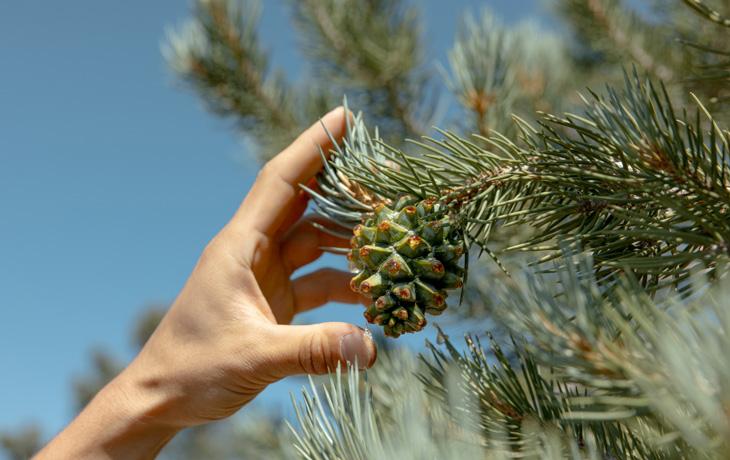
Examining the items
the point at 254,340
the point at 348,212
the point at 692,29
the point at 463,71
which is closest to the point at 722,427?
the point at 348,212

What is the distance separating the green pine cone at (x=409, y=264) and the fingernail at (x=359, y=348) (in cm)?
8

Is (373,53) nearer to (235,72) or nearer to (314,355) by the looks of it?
(235,72)

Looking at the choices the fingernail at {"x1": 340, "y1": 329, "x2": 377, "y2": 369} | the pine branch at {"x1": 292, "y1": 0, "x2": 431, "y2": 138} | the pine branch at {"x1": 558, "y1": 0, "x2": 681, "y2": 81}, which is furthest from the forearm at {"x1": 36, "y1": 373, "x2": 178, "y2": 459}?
the pine branch at {"x1": 558, "y1": 0, "x2": 681, "y2": 81}

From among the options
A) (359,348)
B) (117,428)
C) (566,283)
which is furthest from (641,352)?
(117,428)

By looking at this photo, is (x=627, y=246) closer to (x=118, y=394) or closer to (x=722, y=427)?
(x=722, y=427)

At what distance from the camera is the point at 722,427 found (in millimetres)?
234

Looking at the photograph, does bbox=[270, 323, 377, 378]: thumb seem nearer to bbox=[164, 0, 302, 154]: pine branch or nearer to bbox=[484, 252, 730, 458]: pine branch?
bbox=[484, 252, 730, 458]: pine branch

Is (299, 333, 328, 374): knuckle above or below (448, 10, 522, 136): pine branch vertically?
below

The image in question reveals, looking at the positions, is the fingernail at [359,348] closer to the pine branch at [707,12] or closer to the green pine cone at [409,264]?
the green pine cone at [409,264]

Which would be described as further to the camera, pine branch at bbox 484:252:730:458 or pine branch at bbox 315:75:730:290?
pine branch at bbox 315:75:730:290

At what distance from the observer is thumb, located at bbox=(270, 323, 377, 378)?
0.58m

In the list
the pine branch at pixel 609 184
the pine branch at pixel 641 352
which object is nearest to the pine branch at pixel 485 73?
the pine branch at pixel 609 184

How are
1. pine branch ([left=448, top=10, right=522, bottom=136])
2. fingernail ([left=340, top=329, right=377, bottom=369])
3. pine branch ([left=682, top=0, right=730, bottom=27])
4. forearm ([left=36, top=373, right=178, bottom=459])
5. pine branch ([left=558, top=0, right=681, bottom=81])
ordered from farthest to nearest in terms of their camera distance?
pine branch ([left=558, top=0, right=681, bottom=81]) < pine branch ([left=448, top=10, right=522, bottom=136]) < forearm ([left=36, top=373, right=178, bottom=459]) < fingernail ([left=340, top=329, right=377, bottom=369]) < pine branch ([left=682, top=0, right=730, bottom=27])

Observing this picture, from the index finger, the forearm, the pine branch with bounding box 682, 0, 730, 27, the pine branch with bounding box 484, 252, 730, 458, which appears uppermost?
the index finger
